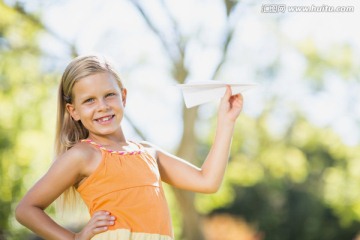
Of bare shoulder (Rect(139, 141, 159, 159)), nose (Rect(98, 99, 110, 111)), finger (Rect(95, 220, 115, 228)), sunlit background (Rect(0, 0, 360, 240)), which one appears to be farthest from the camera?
sunlit background (Rect(0, 0, 360, 240))

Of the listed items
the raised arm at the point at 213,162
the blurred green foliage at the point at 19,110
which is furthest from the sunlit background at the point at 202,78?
the raised arm at the point at 213,162

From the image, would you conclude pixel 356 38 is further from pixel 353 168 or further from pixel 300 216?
pixel 300 216

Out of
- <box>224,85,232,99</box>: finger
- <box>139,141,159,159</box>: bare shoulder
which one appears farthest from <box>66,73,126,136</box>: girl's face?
<box>224,85,232,99</box>: finger

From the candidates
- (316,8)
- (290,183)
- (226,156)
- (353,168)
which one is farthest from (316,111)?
(226,156)

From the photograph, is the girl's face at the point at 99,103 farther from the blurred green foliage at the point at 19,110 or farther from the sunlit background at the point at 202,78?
the blurred green foliage at the point at 19,110

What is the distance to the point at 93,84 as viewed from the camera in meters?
2.44

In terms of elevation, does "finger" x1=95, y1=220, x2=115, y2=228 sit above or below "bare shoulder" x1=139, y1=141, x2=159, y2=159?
below

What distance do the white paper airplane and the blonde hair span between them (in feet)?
0.83

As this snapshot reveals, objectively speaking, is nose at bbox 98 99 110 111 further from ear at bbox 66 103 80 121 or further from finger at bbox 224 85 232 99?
finger at bbox 224 85 232 99

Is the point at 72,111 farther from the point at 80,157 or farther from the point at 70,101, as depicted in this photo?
the point at 80,157

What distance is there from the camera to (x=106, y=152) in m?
2.43

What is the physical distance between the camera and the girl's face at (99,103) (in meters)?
2.44

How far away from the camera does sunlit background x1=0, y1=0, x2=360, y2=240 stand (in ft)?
33.0

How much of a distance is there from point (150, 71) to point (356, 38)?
3.63m
